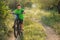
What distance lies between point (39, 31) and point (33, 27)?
953mm

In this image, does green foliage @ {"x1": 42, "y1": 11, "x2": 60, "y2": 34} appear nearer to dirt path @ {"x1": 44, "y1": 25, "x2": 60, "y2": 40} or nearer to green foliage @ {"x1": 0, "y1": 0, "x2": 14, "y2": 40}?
dirt path @ {"x1": 44, "y1": 25, "x2": 60, "y2": 40}

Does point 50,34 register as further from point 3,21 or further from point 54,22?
point 3,21

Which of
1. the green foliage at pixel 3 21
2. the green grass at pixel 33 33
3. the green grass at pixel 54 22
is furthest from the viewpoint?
the green grass at pixel 54 22

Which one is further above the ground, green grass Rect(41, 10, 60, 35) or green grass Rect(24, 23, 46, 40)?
green grass Rect(24, 23, 46, 40)

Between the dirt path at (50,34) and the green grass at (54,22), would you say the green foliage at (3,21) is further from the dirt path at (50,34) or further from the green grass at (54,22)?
the green grass at (54,22)

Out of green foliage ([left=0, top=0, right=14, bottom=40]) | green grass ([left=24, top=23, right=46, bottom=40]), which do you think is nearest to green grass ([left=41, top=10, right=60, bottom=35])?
green grass ([left=24, top=23, right=46, bottom=40])

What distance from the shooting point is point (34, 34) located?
1523cm

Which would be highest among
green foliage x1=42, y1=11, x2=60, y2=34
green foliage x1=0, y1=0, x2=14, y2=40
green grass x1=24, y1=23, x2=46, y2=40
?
green foliage x1=0, y1=0, x2=14, y2=40

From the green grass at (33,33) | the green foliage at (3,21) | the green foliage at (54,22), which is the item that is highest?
the green foliage at (3,21)

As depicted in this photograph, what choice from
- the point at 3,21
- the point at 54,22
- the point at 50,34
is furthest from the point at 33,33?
the point at 54,22

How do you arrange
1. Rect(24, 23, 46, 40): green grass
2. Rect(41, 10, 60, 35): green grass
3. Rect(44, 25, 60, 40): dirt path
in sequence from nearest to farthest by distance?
Rect(24, 23, 46, 40): green grass < Rect(44, 25, 60, 40): dirt path < Rect(41, 10, 60, 35): green grass

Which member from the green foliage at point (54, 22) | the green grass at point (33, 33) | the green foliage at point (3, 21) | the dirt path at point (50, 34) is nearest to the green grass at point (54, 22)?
the green foliage at point (54, 22)

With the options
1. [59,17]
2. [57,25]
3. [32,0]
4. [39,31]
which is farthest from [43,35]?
[32,0]

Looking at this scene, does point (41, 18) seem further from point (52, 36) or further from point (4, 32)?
point (4, 32)
